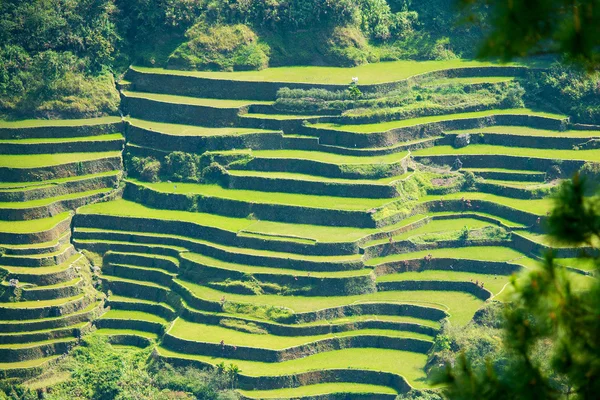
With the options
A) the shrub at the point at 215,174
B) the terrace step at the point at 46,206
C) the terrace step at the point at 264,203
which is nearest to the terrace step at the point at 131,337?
the terrace step at the point at 46,206

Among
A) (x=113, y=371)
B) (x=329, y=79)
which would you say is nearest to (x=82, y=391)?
(x=113, y=371)

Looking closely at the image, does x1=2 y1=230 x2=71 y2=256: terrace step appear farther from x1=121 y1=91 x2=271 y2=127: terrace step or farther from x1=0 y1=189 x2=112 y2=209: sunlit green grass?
x1=121 y1=91 x2=271 y2=127: terrace step

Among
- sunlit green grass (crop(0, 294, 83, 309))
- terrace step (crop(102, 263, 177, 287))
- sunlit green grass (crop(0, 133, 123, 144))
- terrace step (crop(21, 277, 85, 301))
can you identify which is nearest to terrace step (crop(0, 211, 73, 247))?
terrace step (crop(21, 277, 85, 301))

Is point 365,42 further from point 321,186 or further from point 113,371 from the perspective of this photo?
point 113,371

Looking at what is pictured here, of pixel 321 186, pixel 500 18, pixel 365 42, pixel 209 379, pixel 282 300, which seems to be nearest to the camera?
pixel 500 18

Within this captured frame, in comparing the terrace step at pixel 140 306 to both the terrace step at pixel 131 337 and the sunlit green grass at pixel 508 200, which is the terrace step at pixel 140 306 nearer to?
the terrace step at pixel 131 337

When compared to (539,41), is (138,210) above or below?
below

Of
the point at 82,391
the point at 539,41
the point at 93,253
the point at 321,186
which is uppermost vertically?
the point at 539,41
